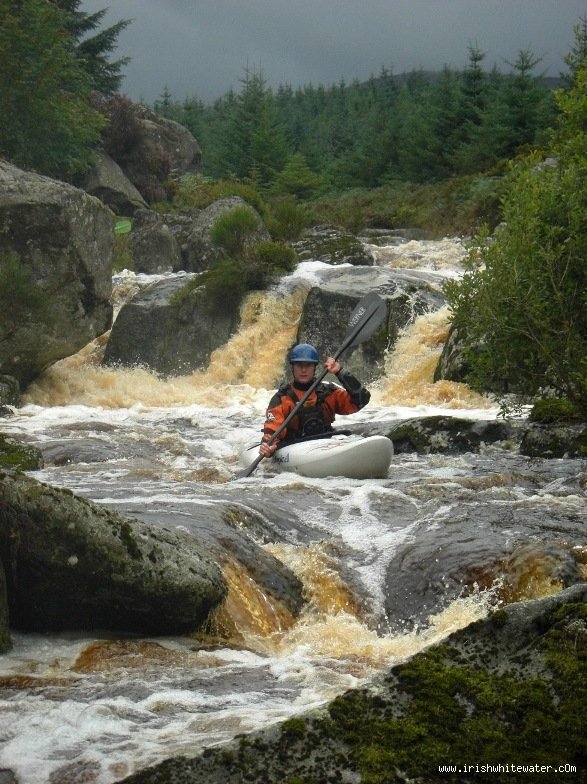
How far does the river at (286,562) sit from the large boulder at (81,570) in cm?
11

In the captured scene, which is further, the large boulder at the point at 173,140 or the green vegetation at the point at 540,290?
the large boulder at the point at 173,140

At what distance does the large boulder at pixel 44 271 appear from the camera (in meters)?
15.6

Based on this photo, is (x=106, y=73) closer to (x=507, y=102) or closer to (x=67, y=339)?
(x=507, y=102)

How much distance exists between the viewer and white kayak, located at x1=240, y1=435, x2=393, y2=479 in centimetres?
865

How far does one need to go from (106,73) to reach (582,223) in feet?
94.5

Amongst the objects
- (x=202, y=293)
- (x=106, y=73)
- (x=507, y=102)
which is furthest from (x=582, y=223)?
(x=106, y=73)

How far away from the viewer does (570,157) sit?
11.0 metres

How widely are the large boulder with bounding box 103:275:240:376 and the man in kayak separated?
30.2 ft

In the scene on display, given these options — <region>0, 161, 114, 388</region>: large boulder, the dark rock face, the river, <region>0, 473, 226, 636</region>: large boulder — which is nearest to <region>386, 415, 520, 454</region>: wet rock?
the river

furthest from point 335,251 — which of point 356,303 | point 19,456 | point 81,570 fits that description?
point 81,570

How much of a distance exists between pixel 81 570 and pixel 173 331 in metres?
15.0

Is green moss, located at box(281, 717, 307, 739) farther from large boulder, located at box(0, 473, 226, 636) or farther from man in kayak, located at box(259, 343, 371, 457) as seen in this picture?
man in kayak, located at box(259, 343, 371, 457)

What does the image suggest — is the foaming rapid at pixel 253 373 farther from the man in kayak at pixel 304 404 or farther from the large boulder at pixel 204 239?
the man in kayak at pixel 304 404

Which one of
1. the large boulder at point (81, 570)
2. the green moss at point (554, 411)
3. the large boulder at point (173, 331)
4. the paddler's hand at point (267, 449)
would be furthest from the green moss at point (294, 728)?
the large boulder at point (173, 331)
